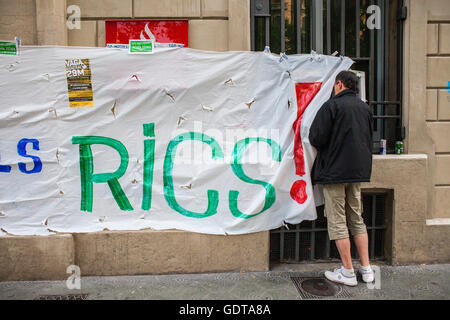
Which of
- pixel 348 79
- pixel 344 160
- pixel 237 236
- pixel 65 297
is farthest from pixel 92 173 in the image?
pixel 348 79

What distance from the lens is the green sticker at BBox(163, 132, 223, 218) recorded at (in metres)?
4.12

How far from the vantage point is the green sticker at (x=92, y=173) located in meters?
4.07

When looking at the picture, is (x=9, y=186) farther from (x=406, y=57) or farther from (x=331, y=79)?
(x=406, y=57)

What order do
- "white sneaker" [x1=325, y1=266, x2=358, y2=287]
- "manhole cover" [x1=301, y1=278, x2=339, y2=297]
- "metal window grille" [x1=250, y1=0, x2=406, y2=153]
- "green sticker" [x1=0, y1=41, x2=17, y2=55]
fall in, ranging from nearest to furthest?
"manhole cover" [x1=301, y1=278, x2=339, y2=297] < "white sneaker" [x1=325, y1=266, x2=358, y2=287] < "green sticker" [x1=0, y1=41, x2=17, y2=55] < "metal window grille" [x1=250, y1=0, x2=406, y2=153]

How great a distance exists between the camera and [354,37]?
4609 mm

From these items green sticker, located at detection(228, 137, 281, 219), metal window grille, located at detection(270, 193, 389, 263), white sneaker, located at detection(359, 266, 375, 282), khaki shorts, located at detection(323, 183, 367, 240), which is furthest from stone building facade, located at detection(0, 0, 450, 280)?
white sneaker, located at detection(359, 266, 375, 282)

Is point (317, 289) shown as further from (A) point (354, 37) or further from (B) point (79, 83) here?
(B) point (79, 83)

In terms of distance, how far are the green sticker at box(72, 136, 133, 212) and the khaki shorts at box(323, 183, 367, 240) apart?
2.26 meters

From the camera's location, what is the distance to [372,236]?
4.63 meters

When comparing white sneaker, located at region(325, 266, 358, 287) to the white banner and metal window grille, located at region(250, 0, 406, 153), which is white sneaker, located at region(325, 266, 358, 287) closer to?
the white banner

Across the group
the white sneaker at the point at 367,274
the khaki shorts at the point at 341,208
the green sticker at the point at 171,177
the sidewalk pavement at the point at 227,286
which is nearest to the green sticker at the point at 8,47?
the green sticker at the point at 171,177

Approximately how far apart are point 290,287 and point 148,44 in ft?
10.1
